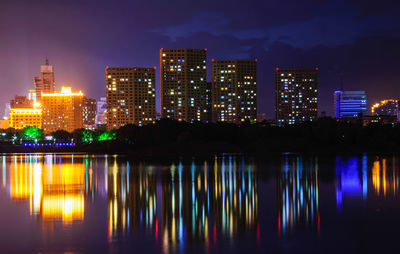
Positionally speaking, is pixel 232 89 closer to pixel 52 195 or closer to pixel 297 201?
pixel 52 195

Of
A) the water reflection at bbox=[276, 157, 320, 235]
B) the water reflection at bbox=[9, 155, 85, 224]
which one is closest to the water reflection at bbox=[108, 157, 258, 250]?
the water reflection at bbox=[276, 157, 320, 235]

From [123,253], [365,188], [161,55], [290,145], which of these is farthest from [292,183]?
[161,55]

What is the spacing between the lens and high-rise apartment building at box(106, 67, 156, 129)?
19388 centimetres

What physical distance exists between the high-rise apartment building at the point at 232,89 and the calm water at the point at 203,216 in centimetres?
15942

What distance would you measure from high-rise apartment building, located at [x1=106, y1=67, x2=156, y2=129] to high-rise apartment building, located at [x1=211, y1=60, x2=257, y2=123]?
25.1 meters

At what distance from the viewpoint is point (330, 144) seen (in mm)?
88812

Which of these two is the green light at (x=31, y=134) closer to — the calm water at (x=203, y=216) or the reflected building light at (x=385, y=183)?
the calm water at (x=203, y=216)

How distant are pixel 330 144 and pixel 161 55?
364 ft

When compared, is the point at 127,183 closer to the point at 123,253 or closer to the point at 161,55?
the point at 123,253

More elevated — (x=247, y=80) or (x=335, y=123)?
(x=247, y=80)

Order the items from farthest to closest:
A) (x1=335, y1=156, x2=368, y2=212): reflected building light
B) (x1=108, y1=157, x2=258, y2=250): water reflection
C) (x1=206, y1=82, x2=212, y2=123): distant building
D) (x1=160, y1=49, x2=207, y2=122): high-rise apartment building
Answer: (x1=206, y1=82, x2=212, y2=123): distant building → (x1=160, y1=49, x2=207, y2=122): high-rise apartment building → (x1=335, y1=156, x2=368, y2=212): reflected building light → (x1=108, y1=157, x2=258, y2=250): water reflection

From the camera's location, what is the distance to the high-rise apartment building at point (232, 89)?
195 metres

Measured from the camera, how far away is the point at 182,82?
618 feet

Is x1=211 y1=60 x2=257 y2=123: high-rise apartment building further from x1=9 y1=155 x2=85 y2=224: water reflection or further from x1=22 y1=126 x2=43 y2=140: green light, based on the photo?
x1=9 y1=155 x2=85 y2=224: water reflection
